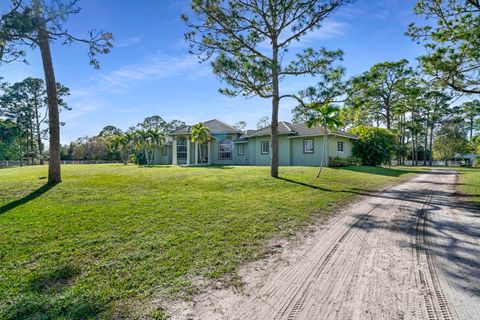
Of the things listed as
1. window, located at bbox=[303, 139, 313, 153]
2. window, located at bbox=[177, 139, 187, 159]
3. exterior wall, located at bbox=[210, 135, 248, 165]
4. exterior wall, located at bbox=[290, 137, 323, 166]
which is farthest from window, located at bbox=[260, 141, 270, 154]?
window, located at bbox=[177, 139, 187, 159]

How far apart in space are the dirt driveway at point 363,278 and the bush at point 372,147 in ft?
63.4

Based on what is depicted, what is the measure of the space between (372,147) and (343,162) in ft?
15.2

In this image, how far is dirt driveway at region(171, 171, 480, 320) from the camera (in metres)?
2.54

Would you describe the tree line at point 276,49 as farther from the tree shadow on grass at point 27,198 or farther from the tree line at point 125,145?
the tree line at point 125,145

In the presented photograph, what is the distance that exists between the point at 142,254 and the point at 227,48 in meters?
11.4

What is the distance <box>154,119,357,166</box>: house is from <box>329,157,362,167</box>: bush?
2.00ft

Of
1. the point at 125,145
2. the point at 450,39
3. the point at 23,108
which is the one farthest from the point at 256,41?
the point at 23,108

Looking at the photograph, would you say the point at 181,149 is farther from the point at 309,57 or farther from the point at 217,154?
the point at 309,57

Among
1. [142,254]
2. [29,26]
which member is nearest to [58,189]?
[29,26]

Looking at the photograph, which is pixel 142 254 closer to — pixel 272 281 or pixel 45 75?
pixel 272 281

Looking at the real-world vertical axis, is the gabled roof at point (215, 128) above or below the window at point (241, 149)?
above

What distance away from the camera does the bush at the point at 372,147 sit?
23312 mm

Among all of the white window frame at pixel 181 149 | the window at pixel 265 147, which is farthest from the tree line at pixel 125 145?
the window at pixel 265 147

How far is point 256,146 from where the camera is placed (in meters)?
24.1
